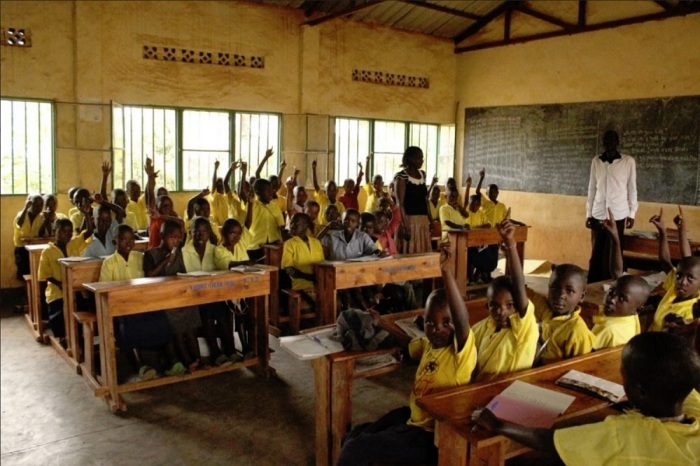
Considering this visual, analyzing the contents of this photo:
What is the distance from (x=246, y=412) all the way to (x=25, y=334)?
98.0 inches

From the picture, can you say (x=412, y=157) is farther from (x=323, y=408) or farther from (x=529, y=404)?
(x=529, y=404)

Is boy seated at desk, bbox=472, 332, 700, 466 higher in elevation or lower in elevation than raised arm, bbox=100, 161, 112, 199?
lower

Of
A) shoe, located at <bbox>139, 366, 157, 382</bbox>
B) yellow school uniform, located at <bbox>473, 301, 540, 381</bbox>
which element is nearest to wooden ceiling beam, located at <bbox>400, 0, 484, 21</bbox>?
shoe, located at <bbox>139, 366, 157, 382</bbox>

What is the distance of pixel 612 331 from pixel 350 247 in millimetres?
2771

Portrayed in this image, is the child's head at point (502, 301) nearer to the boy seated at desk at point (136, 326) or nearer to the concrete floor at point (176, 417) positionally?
the concrete floor at point (176, 417)

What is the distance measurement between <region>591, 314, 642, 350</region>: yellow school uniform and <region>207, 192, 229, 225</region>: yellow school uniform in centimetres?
507

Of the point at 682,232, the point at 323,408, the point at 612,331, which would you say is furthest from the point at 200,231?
the point at 682,232

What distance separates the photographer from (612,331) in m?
2.71

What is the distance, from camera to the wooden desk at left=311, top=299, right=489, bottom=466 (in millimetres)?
2643

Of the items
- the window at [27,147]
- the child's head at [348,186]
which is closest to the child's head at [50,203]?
the window at [27,147]

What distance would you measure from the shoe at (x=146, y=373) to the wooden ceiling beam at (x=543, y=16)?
24.9 feet

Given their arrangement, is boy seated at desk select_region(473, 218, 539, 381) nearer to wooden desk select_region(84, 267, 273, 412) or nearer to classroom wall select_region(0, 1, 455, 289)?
wooden desk select_region(84, 267, 273, 412)

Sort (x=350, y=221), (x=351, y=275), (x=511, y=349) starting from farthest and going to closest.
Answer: (x=350, y=221)
(x=351, y=275)
(x=511, y=349)

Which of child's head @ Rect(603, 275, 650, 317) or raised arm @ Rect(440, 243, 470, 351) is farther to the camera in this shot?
child's head @ Rect(603, 275, 650, 317)
